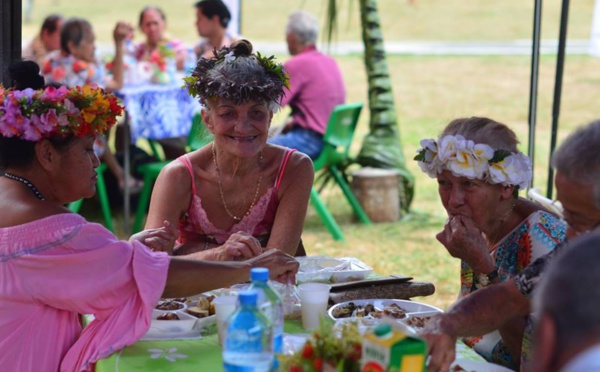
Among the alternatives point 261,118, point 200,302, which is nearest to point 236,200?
point 261,118

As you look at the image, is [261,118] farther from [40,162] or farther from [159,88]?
[159,88]

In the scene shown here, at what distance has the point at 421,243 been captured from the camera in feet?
25.6

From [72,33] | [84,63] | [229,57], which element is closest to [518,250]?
[229,57]

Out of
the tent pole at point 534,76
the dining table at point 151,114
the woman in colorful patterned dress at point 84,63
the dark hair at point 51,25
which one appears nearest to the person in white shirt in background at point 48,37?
the dark hair at point 51,25

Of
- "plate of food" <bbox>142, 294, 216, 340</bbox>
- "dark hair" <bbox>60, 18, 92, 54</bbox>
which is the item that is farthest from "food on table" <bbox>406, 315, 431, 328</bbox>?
"dark hair" <bbox>60, 18, 92, 54</bbox>

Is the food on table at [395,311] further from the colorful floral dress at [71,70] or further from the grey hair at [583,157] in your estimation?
the colorful floral dress at [71,70]

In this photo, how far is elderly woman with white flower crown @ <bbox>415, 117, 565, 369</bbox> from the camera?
2.80 metres

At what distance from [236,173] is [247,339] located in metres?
1.79

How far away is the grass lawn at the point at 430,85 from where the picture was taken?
24.7 ft

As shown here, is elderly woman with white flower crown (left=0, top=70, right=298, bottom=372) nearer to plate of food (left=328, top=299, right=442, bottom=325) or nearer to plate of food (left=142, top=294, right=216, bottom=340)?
plate of food (left=142, top=294, right=216, bottom=340)

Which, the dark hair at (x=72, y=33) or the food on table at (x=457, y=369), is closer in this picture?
the food on table at (x=457, y=369)

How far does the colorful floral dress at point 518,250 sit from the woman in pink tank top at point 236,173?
3.12ft

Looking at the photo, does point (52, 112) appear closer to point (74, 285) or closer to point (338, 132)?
point (74, 285)

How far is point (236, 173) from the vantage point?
3.70 meters
